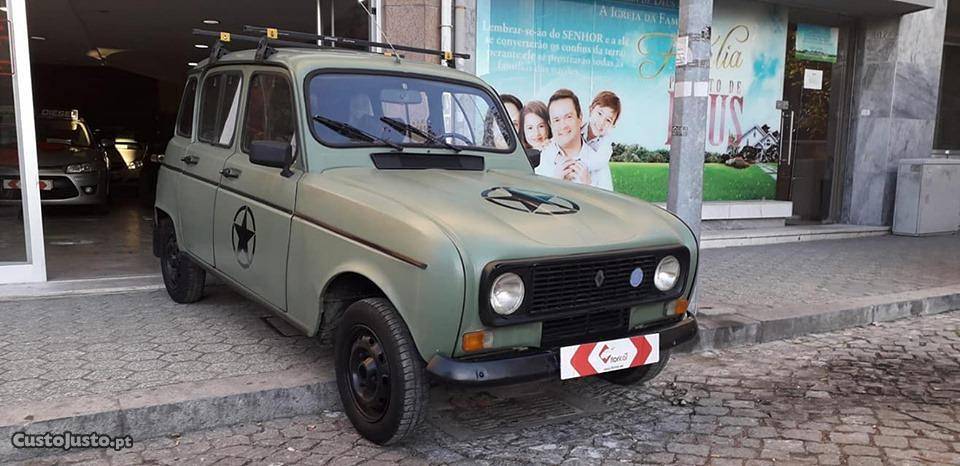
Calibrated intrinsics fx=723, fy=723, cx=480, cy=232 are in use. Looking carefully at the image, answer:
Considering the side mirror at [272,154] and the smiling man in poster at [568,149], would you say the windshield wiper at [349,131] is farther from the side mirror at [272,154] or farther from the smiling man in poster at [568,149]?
the smiling man in poster at [568,149]

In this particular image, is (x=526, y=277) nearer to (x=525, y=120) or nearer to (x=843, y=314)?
(x=843, y=314)

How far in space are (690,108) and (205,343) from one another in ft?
12.2

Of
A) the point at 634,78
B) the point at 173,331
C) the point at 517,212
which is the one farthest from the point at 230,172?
the point at 634,78

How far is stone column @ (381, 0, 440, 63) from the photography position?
24.5 feet

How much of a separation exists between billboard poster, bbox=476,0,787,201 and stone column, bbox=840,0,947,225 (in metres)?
1.57

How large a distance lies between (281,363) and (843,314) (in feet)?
15.1

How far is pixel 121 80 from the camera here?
72.9ft

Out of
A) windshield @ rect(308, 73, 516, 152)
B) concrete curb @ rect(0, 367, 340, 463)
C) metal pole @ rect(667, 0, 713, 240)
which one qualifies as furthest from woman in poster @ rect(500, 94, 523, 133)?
concrete curb @ rect(0, 367, 340, 463)

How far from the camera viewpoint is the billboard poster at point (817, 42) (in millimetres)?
10852

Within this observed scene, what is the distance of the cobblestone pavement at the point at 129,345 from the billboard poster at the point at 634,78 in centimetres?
441

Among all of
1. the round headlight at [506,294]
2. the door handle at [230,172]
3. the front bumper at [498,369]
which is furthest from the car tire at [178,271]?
the round headlight at [506,294]

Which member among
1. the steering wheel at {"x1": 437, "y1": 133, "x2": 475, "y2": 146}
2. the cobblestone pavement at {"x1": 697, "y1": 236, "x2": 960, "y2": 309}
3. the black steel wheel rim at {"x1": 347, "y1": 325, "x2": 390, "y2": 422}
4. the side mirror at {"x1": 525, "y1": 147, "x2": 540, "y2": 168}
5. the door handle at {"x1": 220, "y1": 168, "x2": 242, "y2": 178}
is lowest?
the cobblestone pavement at {"x1": 697, "y1": 236, "x2": 960, "y2": 309}

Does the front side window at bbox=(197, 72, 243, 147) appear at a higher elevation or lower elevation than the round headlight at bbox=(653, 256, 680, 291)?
higher

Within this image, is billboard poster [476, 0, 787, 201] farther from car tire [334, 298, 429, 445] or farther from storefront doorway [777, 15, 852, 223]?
car tire [334, 298, 429, 445]
